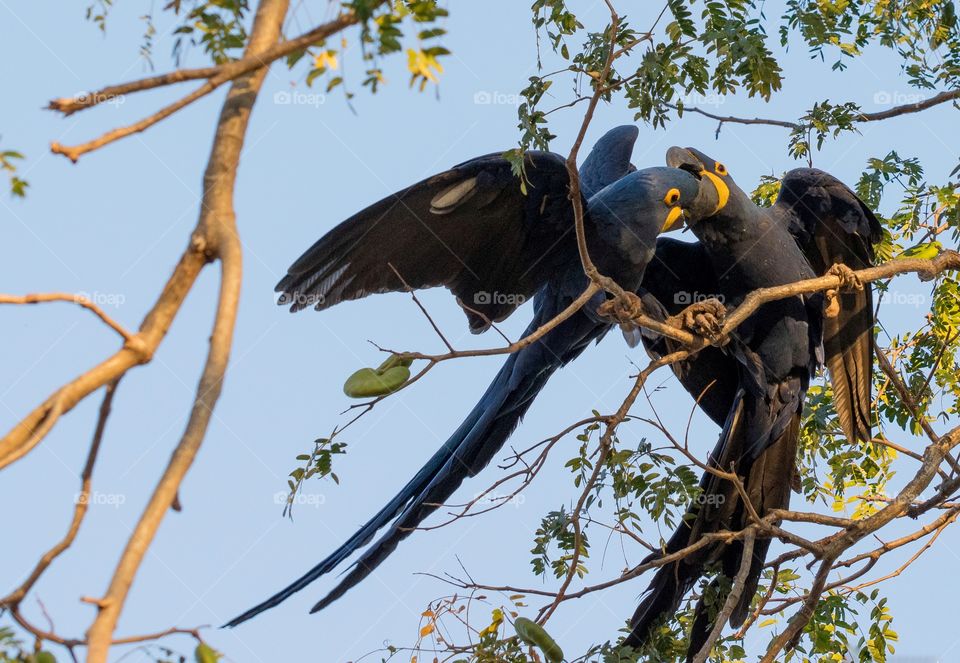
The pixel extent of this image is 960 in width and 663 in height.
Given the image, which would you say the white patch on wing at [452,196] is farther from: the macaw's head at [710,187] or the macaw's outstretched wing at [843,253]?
the macaw's outstretched wing at [843,253]

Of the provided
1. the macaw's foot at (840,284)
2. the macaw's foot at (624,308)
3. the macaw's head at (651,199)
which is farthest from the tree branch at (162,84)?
the macaw's foot at (840,284)

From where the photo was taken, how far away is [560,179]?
360 centimetres

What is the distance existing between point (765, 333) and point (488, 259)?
104cm

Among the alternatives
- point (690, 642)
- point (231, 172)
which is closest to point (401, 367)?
point (231, 172)

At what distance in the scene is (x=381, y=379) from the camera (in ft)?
8.37

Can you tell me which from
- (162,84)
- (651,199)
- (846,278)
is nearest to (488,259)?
(651,199)

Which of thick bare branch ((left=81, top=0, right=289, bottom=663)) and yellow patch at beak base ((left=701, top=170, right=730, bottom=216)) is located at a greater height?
yellow patch at beak base ((left=701, top=170, right=730, bottom=216))

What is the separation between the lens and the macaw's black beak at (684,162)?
3842 mm

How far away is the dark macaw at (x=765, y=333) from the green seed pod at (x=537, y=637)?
3.12ft

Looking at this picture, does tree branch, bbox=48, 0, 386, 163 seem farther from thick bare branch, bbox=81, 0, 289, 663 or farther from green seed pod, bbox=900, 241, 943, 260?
green seed pod, bbox=900, 241, 943, 260

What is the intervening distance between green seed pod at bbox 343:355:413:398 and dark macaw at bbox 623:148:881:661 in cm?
150

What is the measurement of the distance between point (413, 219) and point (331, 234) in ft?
1.02

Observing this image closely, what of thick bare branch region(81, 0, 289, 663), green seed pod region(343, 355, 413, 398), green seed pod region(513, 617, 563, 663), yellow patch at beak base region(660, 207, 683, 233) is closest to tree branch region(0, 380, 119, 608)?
thick bare branch region(81, 0, 289, 663)

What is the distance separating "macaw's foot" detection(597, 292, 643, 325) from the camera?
2982mm
